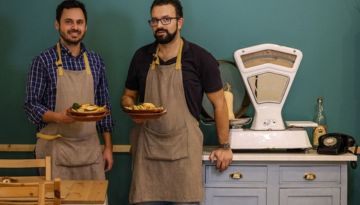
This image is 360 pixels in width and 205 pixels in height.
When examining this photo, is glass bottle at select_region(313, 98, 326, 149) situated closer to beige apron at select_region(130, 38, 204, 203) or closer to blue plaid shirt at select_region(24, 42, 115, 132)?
beige apron at select_region(130, 38, 204, 203)

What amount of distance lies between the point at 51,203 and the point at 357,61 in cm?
246

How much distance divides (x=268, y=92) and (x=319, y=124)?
23.3 inches

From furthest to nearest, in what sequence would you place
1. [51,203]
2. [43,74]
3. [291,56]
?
1. [291,56]
2. [43,74]
3. [51,203]

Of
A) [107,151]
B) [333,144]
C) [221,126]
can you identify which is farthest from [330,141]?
[107,151]

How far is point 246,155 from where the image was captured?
125 inches

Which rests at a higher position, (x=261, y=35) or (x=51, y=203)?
(x=261, y=35)

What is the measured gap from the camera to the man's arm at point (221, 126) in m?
3.12

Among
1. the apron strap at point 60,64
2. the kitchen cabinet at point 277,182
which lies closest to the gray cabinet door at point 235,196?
the kitchen cabinet at point 277,182

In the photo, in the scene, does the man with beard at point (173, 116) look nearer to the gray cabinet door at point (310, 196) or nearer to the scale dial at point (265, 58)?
the scale dial at point (265, 58)

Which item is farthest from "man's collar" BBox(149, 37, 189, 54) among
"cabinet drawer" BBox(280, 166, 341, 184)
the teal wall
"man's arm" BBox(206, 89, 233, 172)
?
"cabinet drawer" BBox(280, 166, 341, 184)

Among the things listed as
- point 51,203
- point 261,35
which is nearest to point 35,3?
point 261,35

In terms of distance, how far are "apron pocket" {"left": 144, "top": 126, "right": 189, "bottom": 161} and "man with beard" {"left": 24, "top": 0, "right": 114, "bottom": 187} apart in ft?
1.21

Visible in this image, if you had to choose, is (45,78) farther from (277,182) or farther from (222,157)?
(277,182)

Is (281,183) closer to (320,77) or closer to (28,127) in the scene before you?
(320,77)
